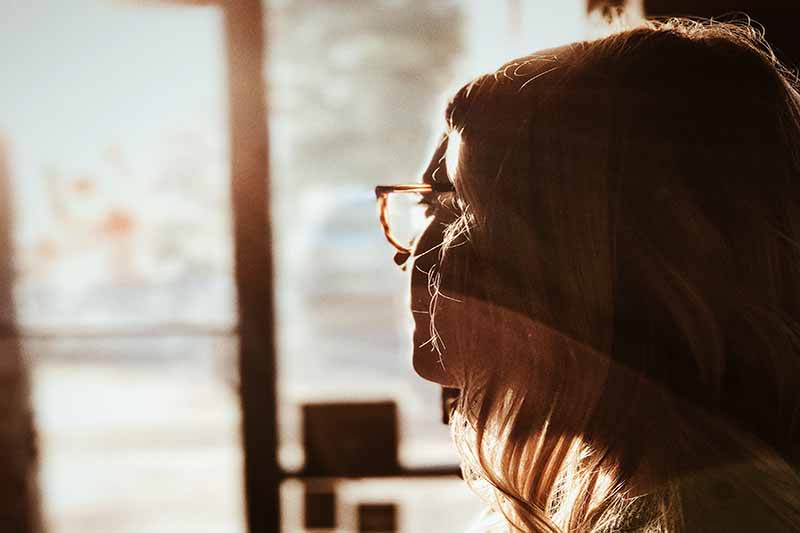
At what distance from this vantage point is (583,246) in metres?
0.79

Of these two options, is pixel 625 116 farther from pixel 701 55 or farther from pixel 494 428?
pixel 494 428

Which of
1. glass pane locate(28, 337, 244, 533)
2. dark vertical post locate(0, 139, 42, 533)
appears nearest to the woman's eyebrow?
glass pane locate(28, 337, 244, 533)

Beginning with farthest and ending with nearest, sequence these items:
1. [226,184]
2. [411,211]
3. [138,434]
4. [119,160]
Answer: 1. [138,434]
2. [119,160]
3. [226,184]
4. [411,211]

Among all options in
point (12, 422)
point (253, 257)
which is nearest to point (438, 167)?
point (253, 257)

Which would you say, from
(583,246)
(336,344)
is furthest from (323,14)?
(336,344)

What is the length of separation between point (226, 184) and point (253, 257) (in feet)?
0.83

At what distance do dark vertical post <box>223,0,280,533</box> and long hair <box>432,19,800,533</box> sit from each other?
1.28 meters

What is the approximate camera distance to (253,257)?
Result: 204cm

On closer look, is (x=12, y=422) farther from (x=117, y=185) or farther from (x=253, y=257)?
(x=253, y=257)

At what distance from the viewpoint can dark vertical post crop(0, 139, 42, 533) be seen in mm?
2449

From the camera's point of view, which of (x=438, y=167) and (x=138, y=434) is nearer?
(x=438, y=167)

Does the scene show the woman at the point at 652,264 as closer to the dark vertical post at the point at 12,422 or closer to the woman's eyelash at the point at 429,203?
the woman's eyelash at the point at 429,203

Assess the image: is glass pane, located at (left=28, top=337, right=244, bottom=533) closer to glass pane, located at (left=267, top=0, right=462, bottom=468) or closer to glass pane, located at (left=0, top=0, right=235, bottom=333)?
glass pane, located at (left=0, top=0, right=235, bottom=333)

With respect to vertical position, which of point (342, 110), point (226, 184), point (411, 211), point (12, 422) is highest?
point (342, 110)
